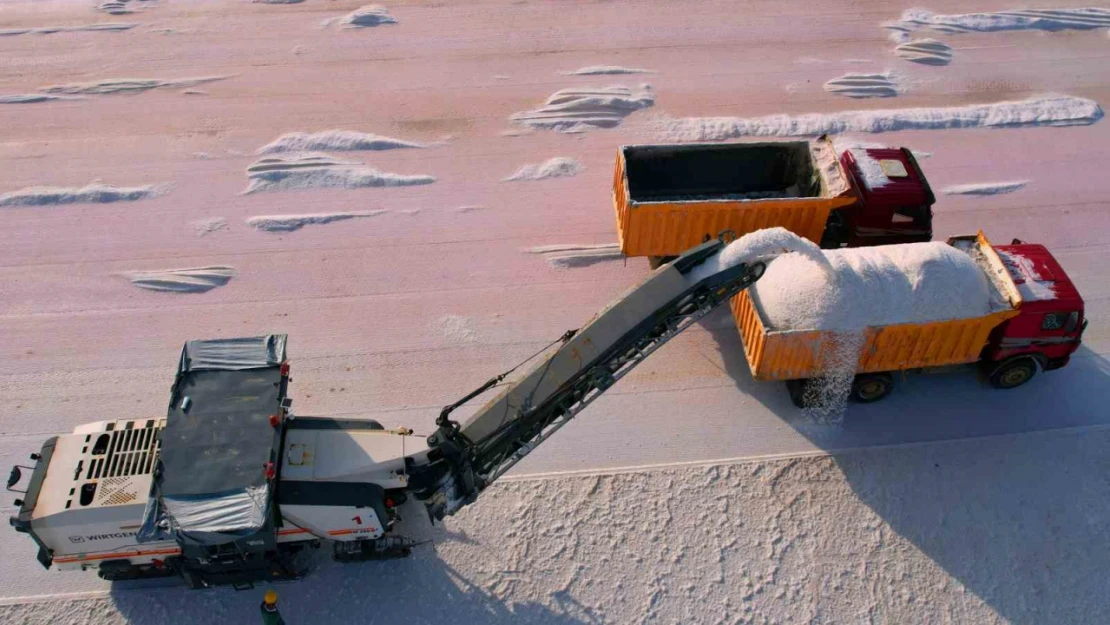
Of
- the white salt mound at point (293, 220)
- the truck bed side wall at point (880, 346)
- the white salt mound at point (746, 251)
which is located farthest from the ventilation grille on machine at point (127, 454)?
the truck bed side wall at point (880, 346)

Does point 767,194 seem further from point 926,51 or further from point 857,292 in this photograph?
point 926,51

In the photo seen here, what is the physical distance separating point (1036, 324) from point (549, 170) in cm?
925

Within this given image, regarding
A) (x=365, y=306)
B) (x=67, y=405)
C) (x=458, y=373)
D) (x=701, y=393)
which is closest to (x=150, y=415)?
(x=67, y=405)

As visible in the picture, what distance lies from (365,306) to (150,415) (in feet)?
12.5

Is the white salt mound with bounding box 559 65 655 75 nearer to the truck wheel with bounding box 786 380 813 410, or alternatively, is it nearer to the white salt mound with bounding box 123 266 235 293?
the white salt mound with bounding box 123 266 235 293

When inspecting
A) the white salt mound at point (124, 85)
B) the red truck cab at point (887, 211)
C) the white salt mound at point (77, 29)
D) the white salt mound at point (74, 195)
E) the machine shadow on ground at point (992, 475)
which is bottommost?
the machine shadow on ground at point (992, 475)

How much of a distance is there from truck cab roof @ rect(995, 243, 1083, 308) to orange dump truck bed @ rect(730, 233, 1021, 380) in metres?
0.31

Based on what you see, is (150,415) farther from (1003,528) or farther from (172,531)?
(1003,528)

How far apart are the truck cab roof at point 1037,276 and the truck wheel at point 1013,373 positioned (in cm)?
102

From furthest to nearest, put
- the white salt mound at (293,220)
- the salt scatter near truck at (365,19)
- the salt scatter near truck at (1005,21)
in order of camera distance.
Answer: the salt scatter near truck at (1005,21)
the salt scatter near truck at (365,19)
the white salt mound at (293,220)

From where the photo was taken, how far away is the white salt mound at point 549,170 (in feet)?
55.4

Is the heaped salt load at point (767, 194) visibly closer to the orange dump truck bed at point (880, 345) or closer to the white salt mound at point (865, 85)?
the orange dump truck bed at point (880, 345)

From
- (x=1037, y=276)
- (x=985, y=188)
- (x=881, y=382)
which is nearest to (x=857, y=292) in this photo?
(x=881, y=382)

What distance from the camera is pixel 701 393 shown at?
13.2 meters
